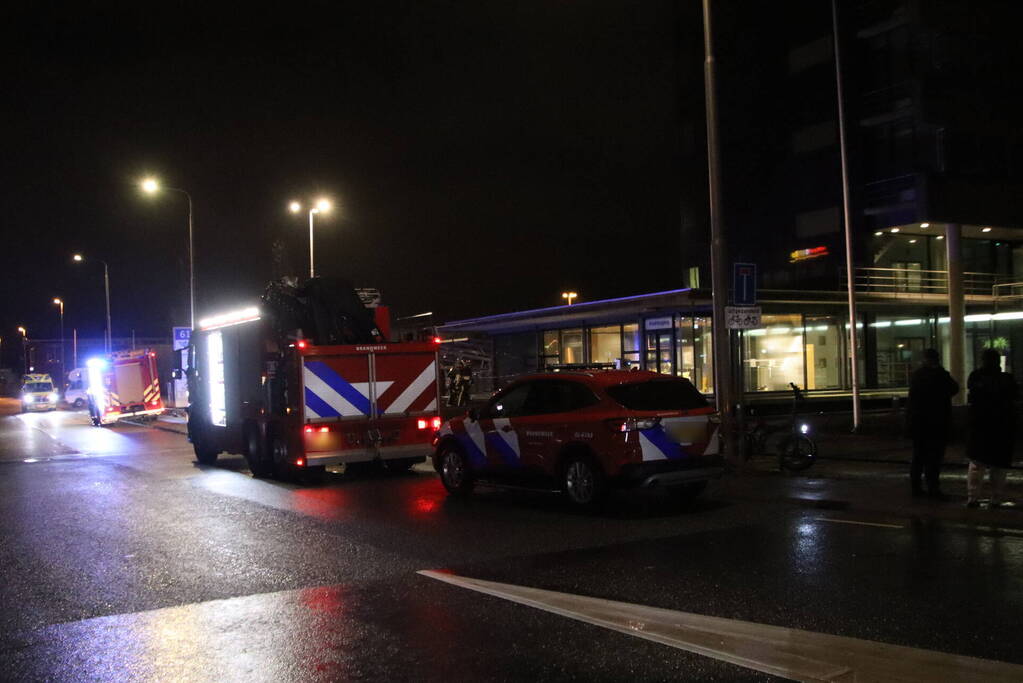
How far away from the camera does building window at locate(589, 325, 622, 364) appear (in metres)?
32.2

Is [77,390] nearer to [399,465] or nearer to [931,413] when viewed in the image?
[399,465]

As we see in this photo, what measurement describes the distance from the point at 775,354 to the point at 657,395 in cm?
2082

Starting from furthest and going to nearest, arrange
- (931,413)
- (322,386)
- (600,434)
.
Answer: (322,386) → (931,413) → (600,434)

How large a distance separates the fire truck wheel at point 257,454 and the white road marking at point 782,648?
968 centimetres

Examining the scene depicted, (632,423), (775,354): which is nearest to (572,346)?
(775,354)

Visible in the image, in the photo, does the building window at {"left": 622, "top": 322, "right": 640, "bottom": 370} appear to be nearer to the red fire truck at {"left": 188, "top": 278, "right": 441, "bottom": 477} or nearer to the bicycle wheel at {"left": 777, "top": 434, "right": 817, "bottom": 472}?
the red fire truck at {"left": 188, "top": 278, "right": 441, "bottom": 477}

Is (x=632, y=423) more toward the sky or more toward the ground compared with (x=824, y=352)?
more toward the ground

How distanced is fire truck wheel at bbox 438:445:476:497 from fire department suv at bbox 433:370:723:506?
54 cm

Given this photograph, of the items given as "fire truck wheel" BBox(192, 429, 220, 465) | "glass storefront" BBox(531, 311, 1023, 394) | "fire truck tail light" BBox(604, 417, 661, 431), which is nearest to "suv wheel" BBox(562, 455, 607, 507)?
"fire truck tail light" BBox(604, 417, 661, 431)

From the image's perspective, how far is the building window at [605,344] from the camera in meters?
32.2

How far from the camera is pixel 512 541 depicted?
939 centimetres

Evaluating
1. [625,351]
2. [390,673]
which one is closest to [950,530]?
[390,673]

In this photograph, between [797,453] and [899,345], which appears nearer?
[797,453]

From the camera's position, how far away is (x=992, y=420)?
32.8 feet
